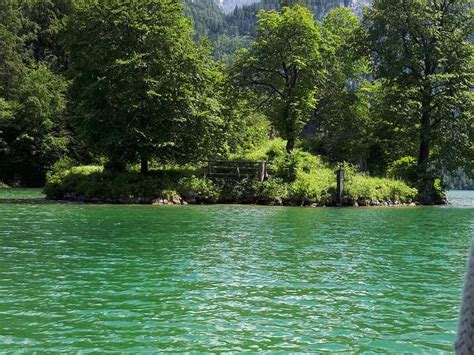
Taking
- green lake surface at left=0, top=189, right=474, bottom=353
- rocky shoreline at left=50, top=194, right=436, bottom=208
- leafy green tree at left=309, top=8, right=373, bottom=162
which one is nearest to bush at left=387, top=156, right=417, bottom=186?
leafy green tree at left=309, top=8, right=373, bottom=162

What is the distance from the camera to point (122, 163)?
34.1m

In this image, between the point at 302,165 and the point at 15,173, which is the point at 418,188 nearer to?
the point at 302,165

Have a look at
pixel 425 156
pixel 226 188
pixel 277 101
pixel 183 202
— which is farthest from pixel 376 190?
pixel 183 202

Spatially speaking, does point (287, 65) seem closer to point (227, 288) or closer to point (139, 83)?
point (139, 83)

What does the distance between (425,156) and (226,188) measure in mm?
14805

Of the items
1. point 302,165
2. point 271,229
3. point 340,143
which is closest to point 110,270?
point 271,229

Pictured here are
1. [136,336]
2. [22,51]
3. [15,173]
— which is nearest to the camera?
[136,336]

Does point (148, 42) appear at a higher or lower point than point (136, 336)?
higher

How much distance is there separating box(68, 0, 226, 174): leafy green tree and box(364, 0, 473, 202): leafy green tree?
12.9m

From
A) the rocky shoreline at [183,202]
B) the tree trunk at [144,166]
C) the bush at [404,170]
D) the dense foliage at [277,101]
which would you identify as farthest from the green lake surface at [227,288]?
the bush at [404,170]

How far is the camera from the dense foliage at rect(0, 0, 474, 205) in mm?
31500

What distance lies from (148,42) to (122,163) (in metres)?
7.51

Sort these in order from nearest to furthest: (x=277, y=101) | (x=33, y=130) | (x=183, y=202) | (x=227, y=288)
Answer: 1. (x=227, y=288)
2. (x=183, y=202)
3. (x=277, y=101)
4. (x=33, y=130)

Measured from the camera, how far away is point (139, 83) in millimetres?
31344
